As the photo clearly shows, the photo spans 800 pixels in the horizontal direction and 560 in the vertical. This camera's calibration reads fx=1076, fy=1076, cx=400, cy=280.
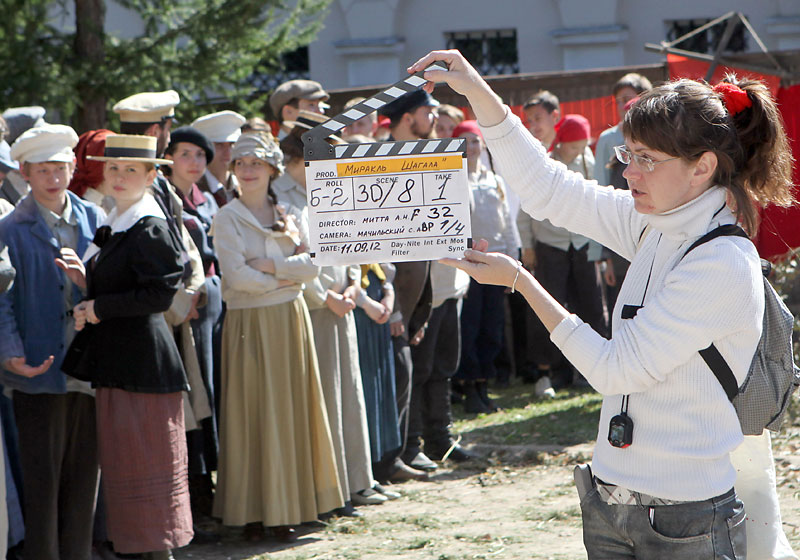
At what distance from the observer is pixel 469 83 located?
2.97m

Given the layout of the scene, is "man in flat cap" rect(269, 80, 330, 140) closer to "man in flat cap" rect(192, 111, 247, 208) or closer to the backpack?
"man in flat cap" rect(192, 111, 247, 208)

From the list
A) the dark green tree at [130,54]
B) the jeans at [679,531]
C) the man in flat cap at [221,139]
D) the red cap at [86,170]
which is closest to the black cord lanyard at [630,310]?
the jeans at [679,531]

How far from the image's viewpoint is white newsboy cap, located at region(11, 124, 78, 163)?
16.8ft

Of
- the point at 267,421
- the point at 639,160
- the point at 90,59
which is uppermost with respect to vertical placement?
the point at 90,59

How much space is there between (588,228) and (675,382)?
61cm

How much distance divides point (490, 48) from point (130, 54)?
8.13 meters

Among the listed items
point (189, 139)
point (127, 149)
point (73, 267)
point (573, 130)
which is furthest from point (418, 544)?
point (573, 130)

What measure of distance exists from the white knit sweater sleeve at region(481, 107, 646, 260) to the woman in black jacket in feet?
7.64

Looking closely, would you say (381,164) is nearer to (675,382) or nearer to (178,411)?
(675,382)

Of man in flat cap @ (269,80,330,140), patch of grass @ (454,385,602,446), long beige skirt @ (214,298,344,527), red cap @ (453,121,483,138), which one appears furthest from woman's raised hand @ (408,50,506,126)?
red cap @ (453,121,483,138)

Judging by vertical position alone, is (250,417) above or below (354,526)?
above

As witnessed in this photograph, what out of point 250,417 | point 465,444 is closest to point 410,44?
point 465,444

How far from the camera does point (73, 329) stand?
507cm

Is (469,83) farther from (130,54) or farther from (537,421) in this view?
(130,54)
